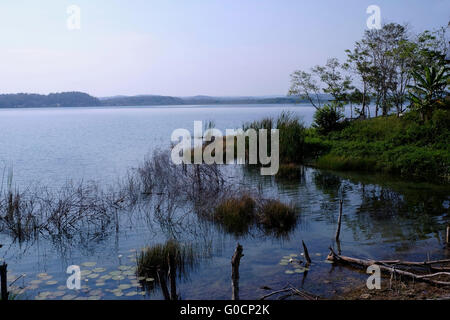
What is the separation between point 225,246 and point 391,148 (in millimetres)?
11254

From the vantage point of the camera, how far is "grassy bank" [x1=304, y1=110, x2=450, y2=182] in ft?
50.9

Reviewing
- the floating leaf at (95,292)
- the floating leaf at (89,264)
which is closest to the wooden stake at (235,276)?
the floating leaf at (95,292)

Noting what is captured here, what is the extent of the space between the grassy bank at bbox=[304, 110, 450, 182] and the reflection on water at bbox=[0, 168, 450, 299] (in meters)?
2.15

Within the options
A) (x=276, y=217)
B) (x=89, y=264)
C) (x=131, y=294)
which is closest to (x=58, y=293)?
(x=131, y=294)

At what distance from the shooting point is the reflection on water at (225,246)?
23.0 feet

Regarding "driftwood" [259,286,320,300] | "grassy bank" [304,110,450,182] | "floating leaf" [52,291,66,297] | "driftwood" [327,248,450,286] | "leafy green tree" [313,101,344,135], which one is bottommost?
"floating leaf" [52,291,66,297]

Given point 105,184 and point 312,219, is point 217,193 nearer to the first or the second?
point 312,219

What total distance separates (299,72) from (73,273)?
24.0 m

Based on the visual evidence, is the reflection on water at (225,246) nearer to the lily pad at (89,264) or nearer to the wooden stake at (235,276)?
the lily pad at (89,264)

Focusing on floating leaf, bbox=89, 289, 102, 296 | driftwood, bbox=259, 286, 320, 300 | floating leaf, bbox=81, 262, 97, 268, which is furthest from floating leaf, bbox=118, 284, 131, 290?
driftwood, bbox=259, 286, 320, 300

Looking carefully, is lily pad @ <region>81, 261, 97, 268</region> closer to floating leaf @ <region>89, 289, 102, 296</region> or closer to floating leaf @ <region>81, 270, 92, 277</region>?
floating leaf @ <region>81, 270, 92, 277</region>

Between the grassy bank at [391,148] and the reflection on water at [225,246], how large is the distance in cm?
215

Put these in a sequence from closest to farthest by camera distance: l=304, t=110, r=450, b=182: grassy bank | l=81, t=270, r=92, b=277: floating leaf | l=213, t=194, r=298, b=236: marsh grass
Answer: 1. l=81, t=270, r=92, b=277: floating leaf
2. l=213, t=194, r=298, b=236: marsh grass
3. l=304, t=110, r=450, b=182: grassy bank
